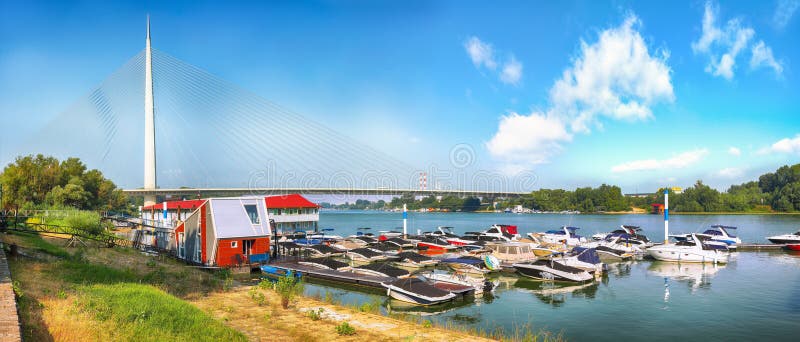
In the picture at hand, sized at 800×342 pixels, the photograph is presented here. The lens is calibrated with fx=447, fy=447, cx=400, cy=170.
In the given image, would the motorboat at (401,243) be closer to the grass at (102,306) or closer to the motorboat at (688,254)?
the motorboat at (688,254)

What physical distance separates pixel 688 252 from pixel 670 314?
20090mm

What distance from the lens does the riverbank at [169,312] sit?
12227mm

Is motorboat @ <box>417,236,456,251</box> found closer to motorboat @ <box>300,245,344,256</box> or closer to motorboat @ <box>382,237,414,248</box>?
motorboat @ <box>382,237,414,248</box>

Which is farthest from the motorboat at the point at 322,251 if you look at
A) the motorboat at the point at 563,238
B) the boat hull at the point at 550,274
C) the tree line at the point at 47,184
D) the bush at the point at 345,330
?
the tree line at the point at 47,184

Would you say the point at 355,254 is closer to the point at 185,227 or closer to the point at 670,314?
the point at 185,227

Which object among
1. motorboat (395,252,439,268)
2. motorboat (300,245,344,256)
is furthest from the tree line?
motorboat (395,252,439,268)

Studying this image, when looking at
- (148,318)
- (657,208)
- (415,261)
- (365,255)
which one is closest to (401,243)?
(365,255)

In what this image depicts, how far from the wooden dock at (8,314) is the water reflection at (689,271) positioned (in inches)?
1317

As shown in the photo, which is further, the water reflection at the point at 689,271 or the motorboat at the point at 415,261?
the motorboat at the point at 415,261

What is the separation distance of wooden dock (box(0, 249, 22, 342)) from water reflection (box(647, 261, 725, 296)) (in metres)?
33.5

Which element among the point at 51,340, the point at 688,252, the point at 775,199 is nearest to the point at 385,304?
the point at 51,340

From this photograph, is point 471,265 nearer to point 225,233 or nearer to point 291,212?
point 225,233

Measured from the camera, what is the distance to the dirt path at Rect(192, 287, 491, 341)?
15026 millimetres

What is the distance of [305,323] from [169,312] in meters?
4.62
